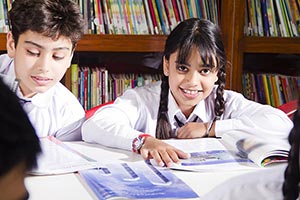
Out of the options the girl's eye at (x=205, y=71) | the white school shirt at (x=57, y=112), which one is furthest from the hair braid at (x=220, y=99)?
the white school shirt at (x=57, y=112)

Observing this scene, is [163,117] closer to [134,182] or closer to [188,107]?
[188,107]

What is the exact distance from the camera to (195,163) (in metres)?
1.36

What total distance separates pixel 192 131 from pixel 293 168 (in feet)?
3.57

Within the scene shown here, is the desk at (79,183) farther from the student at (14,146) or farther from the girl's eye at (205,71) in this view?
the student at (14,146)

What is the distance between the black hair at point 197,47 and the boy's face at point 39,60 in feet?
1.18

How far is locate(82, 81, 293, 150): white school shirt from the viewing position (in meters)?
1.58

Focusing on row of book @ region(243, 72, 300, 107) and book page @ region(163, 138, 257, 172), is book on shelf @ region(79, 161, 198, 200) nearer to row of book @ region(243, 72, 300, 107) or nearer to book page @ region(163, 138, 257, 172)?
book page @ region(163, 138, 257, 172)

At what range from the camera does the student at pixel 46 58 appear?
5.51 ft

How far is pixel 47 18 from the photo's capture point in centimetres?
174

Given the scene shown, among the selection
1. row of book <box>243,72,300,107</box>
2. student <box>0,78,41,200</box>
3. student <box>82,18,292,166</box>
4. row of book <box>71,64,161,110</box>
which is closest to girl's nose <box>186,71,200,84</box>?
student <box>82,18,292,166</box>

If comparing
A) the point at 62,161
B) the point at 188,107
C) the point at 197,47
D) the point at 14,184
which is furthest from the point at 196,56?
the point at 14,184

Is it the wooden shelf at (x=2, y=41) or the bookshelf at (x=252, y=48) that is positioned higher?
the wooden shelf at (x=2, y=41)

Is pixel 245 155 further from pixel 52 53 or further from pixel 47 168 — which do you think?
Answer: pixel 52 53

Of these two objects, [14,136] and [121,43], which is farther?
[121,43]
